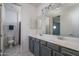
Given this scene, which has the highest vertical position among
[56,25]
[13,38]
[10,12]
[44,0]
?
[44,0]

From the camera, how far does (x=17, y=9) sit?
2531 mm

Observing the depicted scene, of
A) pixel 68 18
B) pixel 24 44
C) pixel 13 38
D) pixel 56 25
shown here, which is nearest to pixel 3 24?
pixel 13 38

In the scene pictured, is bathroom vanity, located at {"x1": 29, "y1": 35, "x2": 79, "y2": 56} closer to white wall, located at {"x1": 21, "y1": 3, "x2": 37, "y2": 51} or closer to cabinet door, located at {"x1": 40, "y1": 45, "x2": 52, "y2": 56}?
cabinet door, located at {"x1": 40, "y1": 45, "x2": 52, "y2": 56}

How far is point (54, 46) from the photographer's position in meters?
1.92

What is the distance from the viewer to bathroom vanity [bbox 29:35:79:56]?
151 centimetres

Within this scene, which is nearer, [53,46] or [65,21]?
[53,46]

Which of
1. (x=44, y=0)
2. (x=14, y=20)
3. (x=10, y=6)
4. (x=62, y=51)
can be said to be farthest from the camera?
(x=14, y=20)

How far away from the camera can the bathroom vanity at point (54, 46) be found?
1512 millimetres

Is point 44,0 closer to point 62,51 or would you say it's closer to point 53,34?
point 53,34

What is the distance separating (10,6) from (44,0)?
870mm

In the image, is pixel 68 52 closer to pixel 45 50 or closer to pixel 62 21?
pixel 45 50

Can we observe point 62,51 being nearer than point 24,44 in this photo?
Yes

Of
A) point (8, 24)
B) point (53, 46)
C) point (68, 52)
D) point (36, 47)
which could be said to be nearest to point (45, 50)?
point (53, 46)

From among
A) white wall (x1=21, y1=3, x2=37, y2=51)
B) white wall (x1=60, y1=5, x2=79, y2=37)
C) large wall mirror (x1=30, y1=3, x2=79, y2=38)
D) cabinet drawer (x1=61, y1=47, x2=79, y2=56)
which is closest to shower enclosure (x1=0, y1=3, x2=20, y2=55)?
white wall (x1=21, y1=3, x2=37, y2=51)
